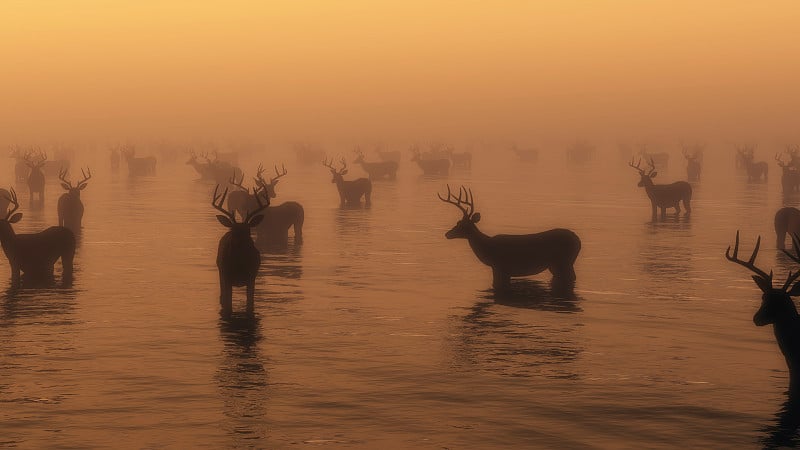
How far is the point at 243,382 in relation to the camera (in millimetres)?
13125

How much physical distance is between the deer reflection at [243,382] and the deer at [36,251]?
237 inches

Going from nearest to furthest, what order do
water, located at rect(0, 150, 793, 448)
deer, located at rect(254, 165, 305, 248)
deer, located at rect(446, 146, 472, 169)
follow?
water, located at rect(0, 150, 793, 448) → deer, located at rect(254, 165, 305, 248) → deer, located at rect(446, 146, 472, 169)

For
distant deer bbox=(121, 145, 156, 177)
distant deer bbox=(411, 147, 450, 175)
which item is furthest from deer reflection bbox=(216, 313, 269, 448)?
distant deer bbox=(411, 147, 450, 175)

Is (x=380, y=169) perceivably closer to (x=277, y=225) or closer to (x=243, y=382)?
(x=277, y=225)

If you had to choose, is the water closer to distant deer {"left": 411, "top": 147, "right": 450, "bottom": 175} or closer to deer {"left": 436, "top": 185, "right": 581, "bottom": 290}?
deer {"left": 436, "top": 185, "right": 581, "bottom": 290}

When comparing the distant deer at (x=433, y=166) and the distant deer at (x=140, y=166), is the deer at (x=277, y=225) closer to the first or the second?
the distant deer at (x=140, y=166)

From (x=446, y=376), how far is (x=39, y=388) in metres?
4.48

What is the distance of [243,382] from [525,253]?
30.2 feet

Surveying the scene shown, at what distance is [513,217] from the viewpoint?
4006 centimetres

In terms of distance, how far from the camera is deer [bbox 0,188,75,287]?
21797mm

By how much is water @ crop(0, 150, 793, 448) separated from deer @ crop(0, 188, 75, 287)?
72cm

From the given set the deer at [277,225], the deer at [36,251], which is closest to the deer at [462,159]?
the deer at [277,225]

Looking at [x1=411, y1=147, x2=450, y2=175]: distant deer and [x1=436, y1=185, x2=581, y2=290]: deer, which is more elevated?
[x1=411, y1=147, x2=450, y2=175]: distant deer

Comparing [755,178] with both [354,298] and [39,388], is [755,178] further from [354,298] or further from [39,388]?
[39,388]
